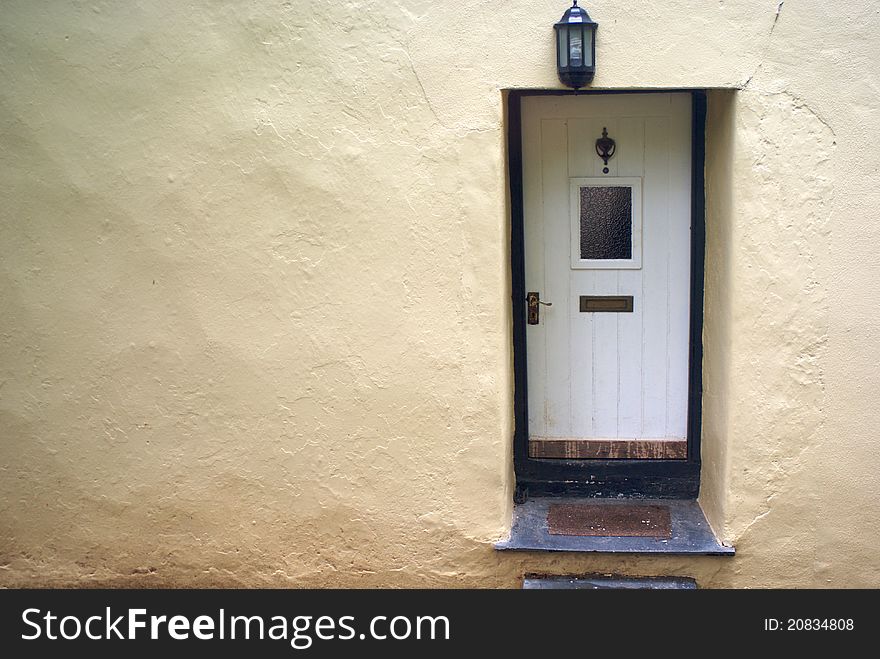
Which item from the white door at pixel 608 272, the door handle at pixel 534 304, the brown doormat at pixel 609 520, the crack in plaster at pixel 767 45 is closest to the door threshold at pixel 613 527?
the brown doormat at pixel 609 520

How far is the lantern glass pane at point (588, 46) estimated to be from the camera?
370 cm

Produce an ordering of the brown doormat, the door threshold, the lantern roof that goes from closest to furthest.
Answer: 1. the lantern roof
2. the door threshold
3. the brown doormat

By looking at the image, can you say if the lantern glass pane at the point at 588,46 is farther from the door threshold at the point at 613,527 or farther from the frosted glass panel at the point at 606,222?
the door threshold at the point at 613,527

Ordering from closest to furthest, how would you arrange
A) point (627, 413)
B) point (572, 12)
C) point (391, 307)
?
point (572, 12)
point (391, 307)
point (627, 413)

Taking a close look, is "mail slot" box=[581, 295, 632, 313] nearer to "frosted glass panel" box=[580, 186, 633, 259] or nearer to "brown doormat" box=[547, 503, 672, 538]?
"frosted glass panel" box=[580, 186, 633, 259]

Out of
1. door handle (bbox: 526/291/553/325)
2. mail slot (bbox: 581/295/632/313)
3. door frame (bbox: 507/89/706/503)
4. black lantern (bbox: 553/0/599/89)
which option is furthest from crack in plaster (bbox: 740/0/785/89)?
door handle (bbox: 526/291/553/325)

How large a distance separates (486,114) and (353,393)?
145cm

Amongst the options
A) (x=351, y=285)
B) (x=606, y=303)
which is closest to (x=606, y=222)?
(x=606, y=303)

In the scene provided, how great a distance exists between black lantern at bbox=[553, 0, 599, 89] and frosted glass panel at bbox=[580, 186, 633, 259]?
84 centimetres

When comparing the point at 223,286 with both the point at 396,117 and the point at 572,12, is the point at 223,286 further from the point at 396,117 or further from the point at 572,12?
the point at 572,12

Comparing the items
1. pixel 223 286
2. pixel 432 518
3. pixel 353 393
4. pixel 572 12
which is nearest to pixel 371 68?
pixel 572 12

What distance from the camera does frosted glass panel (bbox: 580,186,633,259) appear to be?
445 cm

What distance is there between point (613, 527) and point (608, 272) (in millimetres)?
1334

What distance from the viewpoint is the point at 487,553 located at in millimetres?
4113
